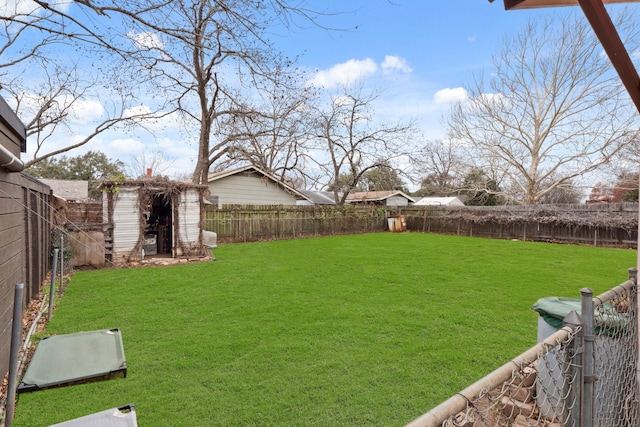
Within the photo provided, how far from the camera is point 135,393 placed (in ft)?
8.95

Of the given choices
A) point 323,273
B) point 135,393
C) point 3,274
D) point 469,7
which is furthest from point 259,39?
point 323,273

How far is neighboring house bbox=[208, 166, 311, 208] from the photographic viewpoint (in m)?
17.0

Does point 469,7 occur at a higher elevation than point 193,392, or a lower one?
higher

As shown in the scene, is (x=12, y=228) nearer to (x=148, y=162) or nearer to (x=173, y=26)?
(x=173, y=26)

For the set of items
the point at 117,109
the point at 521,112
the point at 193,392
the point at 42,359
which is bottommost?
the point at 193,392

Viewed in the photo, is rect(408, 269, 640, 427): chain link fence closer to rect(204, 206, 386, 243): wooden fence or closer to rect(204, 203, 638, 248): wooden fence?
rect(204, 206, 386, 243): wooden fence

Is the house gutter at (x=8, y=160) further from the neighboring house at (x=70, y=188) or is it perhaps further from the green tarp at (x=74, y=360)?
the neighboring house at (x=70, y=188)

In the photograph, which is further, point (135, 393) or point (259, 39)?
point (259, 39)

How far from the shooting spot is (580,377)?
133 centimetres

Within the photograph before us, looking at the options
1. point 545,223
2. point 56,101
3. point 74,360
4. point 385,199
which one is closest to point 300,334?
point 74,360

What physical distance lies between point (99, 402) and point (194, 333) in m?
1.40

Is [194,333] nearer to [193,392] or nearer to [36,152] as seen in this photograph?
[193,392]

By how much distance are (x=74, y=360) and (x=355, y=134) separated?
17484mm

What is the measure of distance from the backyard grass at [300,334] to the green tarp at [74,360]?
0.87ft
